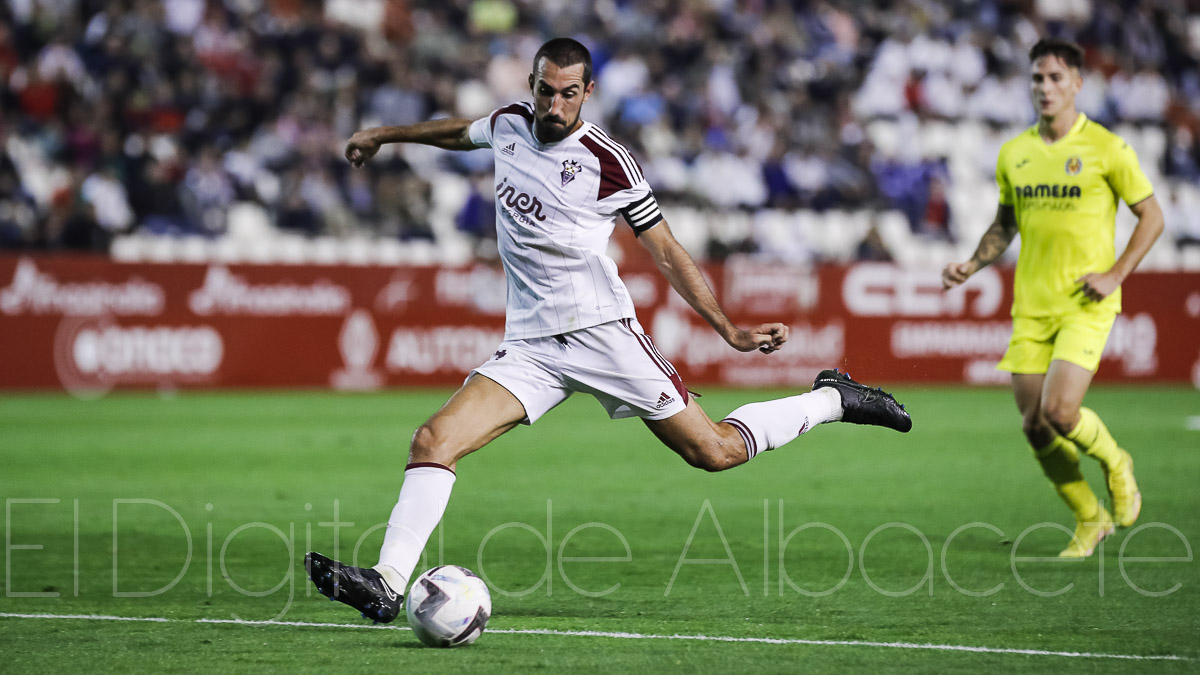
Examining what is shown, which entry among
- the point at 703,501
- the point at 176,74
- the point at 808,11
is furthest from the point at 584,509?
the point at 808,11

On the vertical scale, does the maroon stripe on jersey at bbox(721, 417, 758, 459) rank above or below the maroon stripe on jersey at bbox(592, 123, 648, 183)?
below

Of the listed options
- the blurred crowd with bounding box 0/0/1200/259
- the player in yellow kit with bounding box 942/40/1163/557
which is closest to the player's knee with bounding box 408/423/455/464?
the player in yellow kit with bounding box 942/40/1163/557

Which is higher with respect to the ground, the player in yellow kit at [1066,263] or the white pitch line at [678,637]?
the player in yellow kit at [1066,263]

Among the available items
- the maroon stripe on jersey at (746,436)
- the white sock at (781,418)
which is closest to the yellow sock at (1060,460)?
the white sock at (781,418)

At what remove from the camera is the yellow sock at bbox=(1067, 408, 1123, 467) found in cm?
770

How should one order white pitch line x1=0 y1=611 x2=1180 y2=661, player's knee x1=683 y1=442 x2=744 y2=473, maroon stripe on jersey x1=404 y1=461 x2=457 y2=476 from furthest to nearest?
player's knee x1=683 y1=442 x2=744 y2=473 → maroon stripe on jersey x1=404 y1=461 x2=457 y2=476 → white pitch line x1=0 y1=611 x2=1180 y2=661

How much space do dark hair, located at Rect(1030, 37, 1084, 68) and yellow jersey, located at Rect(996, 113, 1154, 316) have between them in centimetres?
36

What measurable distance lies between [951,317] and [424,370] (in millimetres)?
7048

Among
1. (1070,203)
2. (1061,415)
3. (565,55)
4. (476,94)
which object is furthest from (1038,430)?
(476,94)

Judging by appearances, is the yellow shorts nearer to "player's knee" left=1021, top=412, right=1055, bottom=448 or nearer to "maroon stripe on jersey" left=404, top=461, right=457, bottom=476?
"player's knee" left=1021, top=412, right=1055, bottom=448

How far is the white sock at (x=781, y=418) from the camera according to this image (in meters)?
6.42

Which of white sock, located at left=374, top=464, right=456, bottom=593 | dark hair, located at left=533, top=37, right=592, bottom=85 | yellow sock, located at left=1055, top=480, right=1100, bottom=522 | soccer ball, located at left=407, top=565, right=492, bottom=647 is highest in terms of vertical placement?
dark hair, located at left=533, top=37, right=592, bottom=85

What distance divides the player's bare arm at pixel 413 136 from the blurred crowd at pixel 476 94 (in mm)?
12501

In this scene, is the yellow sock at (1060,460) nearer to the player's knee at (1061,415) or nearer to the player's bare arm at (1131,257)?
the player's knee at (1061,415)
